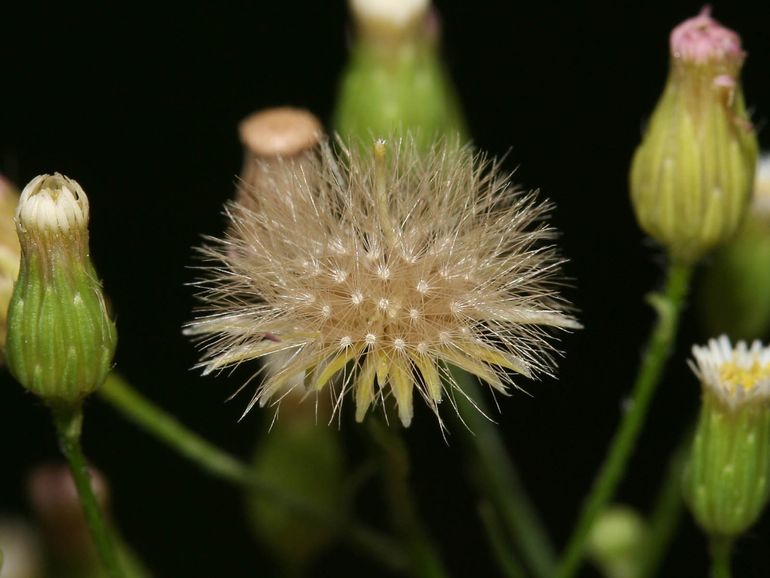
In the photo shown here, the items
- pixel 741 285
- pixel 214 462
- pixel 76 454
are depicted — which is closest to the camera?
pixel 76 454

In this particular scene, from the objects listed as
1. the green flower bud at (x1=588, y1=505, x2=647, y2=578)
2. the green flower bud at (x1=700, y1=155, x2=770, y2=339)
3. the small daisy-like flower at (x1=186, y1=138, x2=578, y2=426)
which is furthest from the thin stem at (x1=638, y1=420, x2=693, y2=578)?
the small daisy-like flower at (x1=186, y1=138, x2=578, y2=426)

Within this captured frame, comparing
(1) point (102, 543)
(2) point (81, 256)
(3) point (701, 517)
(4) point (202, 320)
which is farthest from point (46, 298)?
(3) point (701, 517)

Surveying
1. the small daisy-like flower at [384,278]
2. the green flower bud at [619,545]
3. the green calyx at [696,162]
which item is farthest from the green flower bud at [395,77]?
the green flower bud at [619,545]

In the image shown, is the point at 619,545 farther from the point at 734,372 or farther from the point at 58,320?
the point at 58,320

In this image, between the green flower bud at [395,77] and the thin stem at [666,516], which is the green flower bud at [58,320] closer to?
the green flower bud at [395,77]

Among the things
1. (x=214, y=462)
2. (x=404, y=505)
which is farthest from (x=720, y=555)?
(x=214, y=462)

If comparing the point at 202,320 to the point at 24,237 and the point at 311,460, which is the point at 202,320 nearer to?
the point at 24,237
